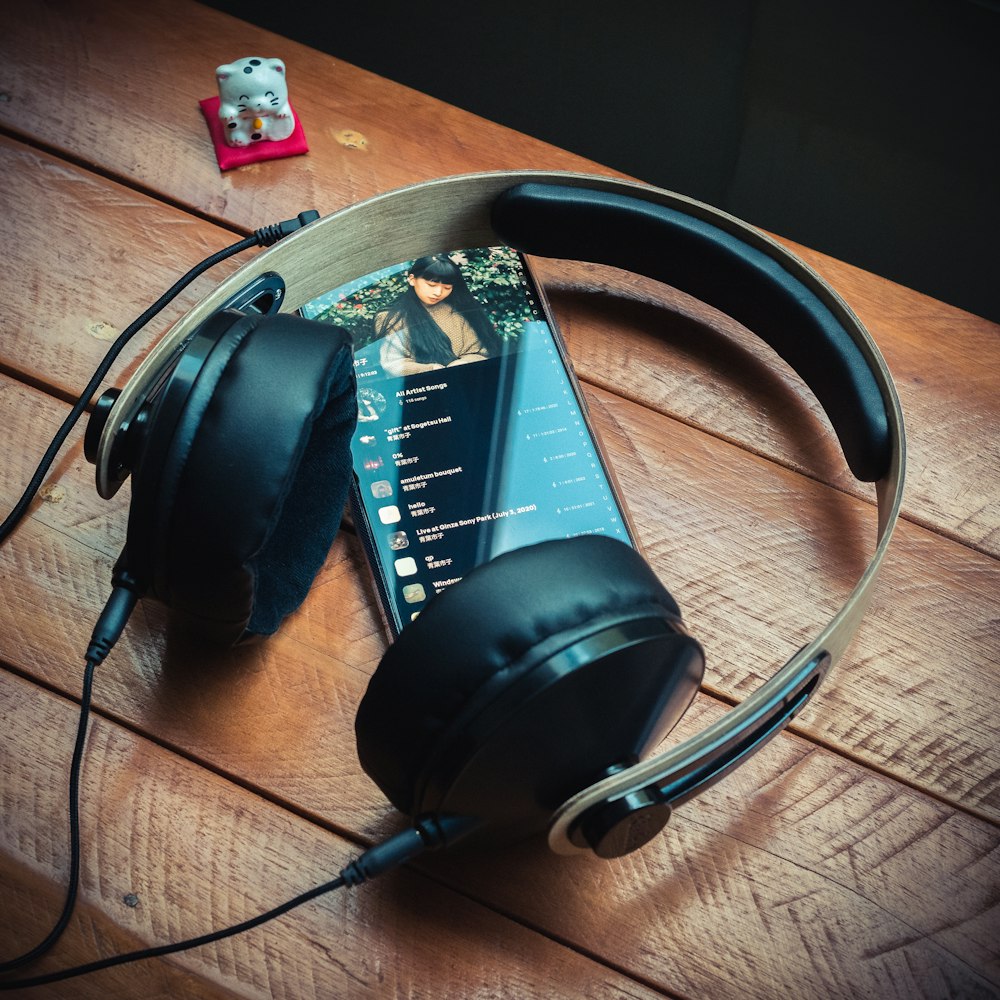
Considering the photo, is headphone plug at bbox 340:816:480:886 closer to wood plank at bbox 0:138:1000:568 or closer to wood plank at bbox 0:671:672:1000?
wood plank at bbox 0:671:672:1000

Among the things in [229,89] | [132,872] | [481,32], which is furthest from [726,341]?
[481,32]

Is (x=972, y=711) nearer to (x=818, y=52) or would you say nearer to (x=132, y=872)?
(x=132, y=872)

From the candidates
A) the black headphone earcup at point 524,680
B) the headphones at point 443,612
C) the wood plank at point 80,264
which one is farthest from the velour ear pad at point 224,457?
the wood plank at point 80,264

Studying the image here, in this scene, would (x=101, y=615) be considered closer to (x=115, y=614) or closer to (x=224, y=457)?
(x=115, y=614)

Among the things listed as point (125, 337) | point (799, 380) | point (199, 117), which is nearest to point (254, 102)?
point (199, 117)

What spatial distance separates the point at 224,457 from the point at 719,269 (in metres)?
0.40

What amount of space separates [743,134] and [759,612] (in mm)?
848

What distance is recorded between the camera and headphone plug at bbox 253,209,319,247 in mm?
791

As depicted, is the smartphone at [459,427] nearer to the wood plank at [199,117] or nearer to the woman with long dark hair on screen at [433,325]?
the woman with long dark hair on screen at [433,325]

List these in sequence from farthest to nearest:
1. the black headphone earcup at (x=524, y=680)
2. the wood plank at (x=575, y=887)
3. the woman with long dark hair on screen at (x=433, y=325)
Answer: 1. the woman with long dark hair on screen at (x=433, y=325)
2. the wood plank at (x=575, y=887)
3. the black headphone earcup at (x=524, y=680)

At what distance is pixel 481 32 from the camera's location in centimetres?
140

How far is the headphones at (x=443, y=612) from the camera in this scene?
533mm

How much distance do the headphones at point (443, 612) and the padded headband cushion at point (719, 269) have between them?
4 cm

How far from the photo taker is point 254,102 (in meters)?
→ 0.83
